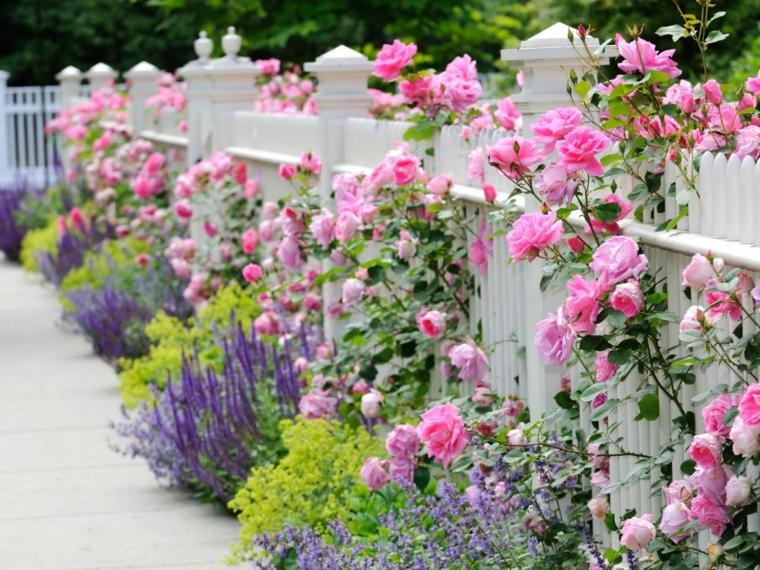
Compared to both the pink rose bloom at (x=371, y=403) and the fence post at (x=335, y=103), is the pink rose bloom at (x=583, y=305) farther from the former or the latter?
the fence post at (x=335, y=103)

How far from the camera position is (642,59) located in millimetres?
3811

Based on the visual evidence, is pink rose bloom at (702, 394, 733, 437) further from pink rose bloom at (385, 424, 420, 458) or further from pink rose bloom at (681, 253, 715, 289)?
pink rose bloom at (385, 424, 420, 458)

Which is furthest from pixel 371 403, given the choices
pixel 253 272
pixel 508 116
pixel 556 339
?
pixel 556 339

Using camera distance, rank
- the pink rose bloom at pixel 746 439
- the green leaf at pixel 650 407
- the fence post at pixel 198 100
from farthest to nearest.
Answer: the fence post at pixel 198 100, the green leaf at pixel 650 407, the pink rose bloom at pixel 746 439

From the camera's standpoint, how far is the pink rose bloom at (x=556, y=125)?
12.6 feet

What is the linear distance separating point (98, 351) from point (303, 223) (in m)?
3.44

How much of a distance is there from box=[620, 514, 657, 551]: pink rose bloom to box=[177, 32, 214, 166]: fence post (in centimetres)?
661

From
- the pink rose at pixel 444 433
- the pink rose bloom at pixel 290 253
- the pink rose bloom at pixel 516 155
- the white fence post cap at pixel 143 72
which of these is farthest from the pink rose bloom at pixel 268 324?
the white fence post cap at pixel 143 72

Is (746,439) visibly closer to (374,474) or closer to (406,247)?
(374,474)

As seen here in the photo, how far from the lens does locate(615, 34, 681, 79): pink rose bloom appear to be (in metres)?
3.80

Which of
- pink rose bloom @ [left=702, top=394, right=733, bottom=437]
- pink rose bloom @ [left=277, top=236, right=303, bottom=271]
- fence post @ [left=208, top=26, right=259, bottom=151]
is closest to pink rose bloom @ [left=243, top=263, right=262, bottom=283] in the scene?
pink rose bloom @ [left=277, top=236, right=303, bottom=271]

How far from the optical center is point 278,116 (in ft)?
27.6

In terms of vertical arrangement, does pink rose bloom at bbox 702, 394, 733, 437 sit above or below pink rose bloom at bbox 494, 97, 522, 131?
below

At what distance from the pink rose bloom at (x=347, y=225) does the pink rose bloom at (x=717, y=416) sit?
2.63m
